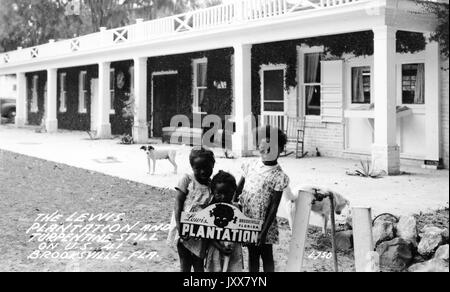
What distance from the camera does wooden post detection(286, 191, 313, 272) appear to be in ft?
13.4

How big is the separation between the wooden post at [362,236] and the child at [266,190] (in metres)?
0.58

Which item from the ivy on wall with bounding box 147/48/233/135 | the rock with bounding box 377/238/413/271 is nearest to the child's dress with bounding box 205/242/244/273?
the rock with bounding box 377/238/413/271

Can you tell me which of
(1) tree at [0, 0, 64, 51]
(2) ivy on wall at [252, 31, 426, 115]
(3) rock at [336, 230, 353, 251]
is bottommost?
(3) rock at [336, 230, 353, 251]

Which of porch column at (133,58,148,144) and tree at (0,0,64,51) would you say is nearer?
porch column at (133,58,148,144)

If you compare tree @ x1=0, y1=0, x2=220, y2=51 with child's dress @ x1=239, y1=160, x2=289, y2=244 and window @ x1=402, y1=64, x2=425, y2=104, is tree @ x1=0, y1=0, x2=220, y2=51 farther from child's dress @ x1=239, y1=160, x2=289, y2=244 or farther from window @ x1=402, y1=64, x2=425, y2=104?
child's dress @ x1=239, y1=160, x2=289, y2=244

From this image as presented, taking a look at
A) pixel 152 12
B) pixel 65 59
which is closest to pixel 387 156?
pixel 65 59

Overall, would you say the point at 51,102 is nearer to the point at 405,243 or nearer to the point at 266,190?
the point at 405,243

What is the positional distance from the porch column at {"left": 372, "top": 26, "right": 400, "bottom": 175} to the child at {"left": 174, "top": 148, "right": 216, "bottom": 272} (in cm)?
774

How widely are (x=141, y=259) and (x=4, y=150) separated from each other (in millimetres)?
13193

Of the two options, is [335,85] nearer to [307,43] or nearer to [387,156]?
[307,43]

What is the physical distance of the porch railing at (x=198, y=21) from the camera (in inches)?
504

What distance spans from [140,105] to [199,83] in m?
2.22

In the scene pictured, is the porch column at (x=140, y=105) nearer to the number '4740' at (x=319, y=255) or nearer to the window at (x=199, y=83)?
the window at (x=199, y=83)
